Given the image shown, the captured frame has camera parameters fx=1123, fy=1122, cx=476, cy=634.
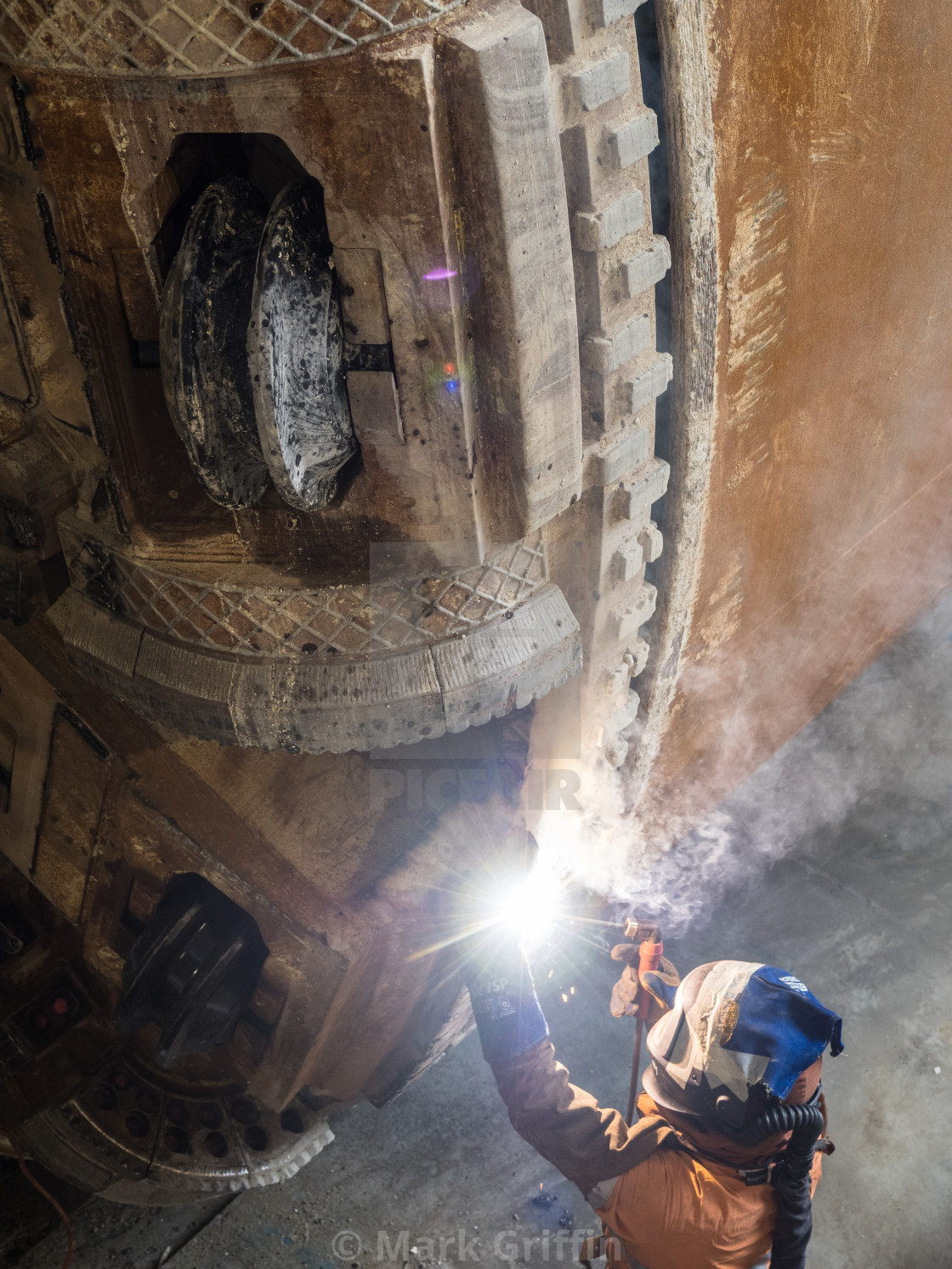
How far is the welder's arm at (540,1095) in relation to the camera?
9.68 ft

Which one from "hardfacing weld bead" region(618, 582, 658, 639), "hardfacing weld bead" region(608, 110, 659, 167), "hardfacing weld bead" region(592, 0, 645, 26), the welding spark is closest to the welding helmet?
the welding spark

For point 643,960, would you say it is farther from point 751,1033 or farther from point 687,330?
point 687,330

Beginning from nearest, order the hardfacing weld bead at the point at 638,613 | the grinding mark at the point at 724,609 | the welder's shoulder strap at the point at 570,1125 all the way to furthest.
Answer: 1. the welder's shoulder strap at the point at 570,1125
2. the hardfacing weld bead at the point at 638,613
3. the grinding mark at the point at 724,609

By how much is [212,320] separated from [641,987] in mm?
2194

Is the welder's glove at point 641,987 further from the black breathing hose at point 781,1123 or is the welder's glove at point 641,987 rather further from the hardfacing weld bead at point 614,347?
the hardfacing weld bead at point 614,347

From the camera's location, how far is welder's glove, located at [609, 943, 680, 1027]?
3199mm

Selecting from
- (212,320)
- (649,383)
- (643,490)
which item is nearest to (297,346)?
(212,320)

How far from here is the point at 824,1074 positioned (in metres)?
3.95

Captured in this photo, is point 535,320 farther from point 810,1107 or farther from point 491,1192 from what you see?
point 491,1192

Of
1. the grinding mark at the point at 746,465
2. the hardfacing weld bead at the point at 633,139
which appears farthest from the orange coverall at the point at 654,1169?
the hardfacing weld bead at the point at 633,139

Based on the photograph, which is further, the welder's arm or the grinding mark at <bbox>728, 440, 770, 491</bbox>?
the grinding mark at <bbox>728, 440, 770, 491</bbox>

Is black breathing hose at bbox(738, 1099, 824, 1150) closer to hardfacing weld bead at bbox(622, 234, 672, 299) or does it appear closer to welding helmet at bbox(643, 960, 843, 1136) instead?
welding helmet at bbox(643, 960, 843, 1136)

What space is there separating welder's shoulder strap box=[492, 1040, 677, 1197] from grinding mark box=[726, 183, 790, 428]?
6.08ft

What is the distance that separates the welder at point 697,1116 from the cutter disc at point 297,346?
1576 millimetres
